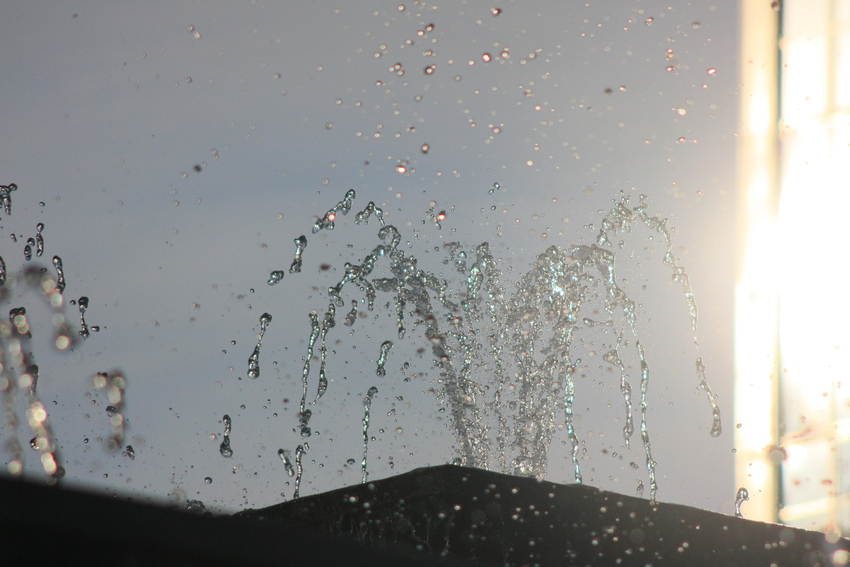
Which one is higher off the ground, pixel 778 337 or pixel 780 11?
pixel 780 11

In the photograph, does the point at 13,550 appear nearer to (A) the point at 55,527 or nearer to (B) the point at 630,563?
(A) the point at 55,527

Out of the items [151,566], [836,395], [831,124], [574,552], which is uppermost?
[831,124]

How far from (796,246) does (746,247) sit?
44cm

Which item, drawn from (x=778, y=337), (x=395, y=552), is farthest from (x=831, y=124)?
(x=395, y=552)

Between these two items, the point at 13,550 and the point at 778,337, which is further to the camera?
the point at 778,337

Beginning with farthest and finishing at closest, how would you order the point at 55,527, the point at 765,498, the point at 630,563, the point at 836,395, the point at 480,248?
the point at 765,498 < the point at 836,395 < the point at 480,248 < the point at 630,563 < the point at 55,527

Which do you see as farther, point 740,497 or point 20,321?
point 740,497

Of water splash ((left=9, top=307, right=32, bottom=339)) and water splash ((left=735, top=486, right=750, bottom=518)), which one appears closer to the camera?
water splash ((left=9, top=307, right=32, bottom=339))

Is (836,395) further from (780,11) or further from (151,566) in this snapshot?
(151,566)

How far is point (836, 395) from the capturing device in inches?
259

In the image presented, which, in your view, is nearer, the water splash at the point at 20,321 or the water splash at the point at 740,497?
the water splash at the point at 20,321

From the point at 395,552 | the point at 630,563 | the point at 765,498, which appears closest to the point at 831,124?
the point at 765,498

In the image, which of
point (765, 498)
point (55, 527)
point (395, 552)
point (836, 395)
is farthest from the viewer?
point (765, 498)

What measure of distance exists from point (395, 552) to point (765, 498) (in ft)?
23.3
